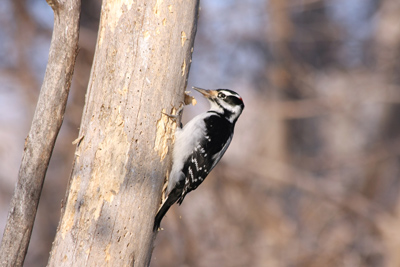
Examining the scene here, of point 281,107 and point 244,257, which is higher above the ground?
point 281,107

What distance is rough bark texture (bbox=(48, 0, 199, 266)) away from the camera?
295 cm

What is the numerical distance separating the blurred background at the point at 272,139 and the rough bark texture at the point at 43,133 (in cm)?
427

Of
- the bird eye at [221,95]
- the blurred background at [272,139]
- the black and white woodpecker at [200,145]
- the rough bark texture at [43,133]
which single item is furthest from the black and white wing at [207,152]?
the blurred background at [272,139]

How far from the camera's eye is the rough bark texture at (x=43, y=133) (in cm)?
313

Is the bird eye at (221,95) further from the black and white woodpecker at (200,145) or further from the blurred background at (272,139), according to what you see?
the blurred background at (272,139)

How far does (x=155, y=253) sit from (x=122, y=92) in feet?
17.6

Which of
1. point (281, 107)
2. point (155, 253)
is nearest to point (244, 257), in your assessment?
point (155, 253)

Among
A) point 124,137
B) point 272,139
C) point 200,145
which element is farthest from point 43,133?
point 272,139

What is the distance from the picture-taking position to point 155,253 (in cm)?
802

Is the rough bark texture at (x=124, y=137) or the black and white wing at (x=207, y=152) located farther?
the black and white wing at (x=207, y=152)

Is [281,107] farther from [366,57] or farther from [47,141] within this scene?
[47,141]

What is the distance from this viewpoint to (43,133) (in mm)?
3160

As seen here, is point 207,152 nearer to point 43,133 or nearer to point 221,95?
point 221,95

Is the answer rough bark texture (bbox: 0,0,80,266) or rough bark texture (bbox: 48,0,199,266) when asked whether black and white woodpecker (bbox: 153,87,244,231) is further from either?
rough bark texture (bbox: 0,0,80,266)
